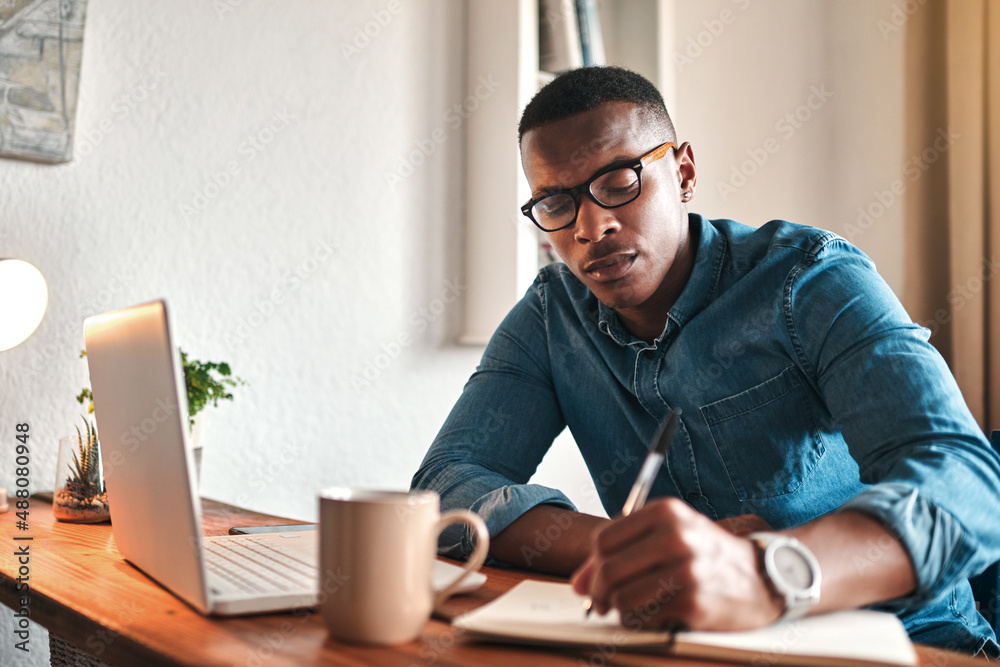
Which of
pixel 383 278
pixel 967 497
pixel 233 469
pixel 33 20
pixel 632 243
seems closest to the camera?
pixel 967 497

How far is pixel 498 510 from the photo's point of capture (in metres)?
0.94

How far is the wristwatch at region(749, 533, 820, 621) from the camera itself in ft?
1.98

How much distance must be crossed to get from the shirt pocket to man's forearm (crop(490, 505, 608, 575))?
28cm

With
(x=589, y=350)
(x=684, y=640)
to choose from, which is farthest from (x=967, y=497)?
(x=589, y=350)

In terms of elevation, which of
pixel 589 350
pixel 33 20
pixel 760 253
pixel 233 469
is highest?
pixel 33 20

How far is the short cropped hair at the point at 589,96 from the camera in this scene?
1201 millimetres

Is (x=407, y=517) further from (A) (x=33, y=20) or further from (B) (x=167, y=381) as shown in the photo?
(A) (x=33, y=20)

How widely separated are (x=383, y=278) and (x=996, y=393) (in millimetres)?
1683

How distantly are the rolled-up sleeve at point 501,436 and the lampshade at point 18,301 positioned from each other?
2.51 feet

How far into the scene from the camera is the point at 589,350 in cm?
125

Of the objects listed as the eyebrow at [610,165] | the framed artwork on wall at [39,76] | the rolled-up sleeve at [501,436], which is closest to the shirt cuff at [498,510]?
the rolled-up sleeve at [501,436]

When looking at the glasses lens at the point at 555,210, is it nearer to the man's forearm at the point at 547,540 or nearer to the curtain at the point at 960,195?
the man's forearm at the point at 547,540

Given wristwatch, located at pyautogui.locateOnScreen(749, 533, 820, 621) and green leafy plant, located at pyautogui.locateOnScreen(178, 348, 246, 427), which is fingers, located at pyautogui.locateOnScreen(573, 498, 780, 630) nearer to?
wristwatch, located at pyautogui.locateOnScreen(749, 533, 820, 621)

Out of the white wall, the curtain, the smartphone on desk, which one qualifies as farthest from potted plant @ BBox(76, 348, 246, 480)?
the curtain
